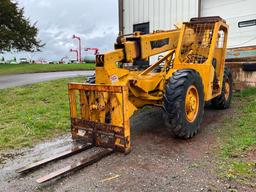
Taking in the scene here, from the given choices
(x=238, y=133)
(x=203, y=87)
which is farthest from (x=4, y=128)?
(x=238, y=133)

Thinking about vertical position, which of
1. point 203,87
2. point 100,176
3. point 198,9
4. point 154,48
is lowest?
point 100,176

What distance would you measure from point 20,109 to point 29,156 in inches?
118

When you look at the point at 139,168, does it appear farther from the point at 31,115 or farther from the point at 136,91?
the point at 31,115

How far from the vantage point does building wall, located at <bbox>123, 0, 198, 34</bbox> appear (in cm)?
1040

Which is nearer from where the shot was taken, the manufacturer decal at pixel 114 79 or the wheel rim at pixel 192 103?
the manufacturer decal at pixel 114 79

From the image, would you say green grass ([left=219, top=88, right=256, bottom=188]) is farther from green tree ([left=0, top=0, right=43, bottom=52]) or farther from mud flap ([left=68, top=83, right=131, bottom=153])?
green tree ([left=0, top=0, right=43, bottom=52])

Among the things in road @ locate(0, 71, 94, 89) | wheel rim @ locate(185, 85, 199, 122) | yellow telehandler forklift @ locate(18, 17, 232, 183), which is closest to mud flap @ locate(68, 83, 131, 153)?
yellow telehandler forklift @ locate(18, 17, 232, 183)

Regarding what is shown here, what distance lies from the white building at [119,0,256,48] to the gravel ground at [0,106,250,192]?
16.2ft

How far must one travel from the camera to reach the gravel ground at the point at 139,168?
11.9 ft

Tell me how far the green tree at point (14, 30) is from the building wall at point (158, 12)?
1363cm

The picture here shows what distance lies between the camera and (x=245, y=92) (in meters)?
8.67

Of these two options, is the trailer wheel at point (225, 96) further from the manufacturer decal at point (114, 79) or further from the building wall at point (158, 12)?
the building wall at point (158, 12)

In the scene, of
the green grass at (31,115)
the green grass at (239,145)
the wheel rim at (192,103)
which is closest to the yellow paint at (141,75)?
the wheel rim at (192,103)

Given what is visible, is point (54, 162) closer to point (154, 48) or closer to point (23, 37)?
point (154, 48)
